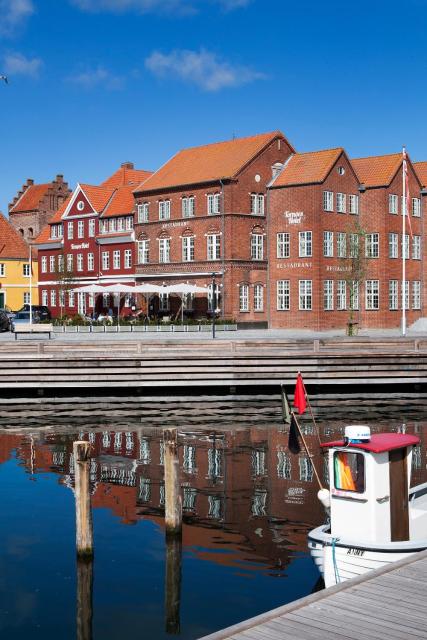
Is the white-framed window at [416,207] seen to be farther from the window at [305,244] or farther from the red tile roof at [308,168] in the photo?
the window at [305,244]

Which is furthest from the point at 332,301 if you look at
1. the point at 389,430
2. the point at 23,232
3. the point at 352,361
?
the point at 23,232

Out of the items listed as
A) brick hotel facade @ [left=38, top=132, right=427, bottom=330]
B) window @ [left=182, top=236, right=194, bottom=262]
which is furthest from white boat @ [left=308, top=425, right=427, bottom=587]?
window @ [left=182, top=236, right=194, bottom=262]

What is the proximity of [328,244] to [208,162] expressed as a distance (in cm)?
1334

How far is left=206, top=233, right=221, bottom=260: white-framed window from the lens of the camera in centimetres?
6462

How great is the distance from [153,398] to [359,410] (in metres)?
8.36

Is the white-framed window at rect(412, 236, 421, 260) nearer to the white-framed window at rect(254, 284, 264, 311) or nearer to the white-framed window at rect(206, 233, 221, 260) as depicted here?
the white-framed window at rect(254, 284, 264, 311)

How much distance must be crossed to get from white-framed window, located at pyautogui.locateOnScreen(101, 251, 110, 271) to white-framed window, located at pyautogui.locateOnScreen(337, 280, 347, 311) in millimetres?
23728

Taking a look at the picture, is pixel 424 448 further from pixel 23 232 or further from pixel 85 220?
pixel 23 232

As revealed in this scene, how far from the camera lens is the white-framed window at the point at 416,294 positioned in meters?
67.2

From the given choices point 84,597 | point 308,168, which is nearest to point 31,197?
point 308,168

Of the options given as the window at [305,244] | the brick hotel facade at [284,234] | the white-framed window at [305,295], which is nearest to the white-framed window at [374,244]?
the brick hotel facade at [284,234]


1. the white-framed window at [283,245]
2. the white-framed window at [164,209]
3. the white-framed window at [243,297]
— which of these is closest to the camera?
the white-framed window at [283,245]

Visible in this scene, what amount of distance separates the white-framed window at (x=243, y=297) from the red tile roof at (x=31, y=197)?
5142 centimetres

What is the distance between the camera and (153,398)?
3384 cm
